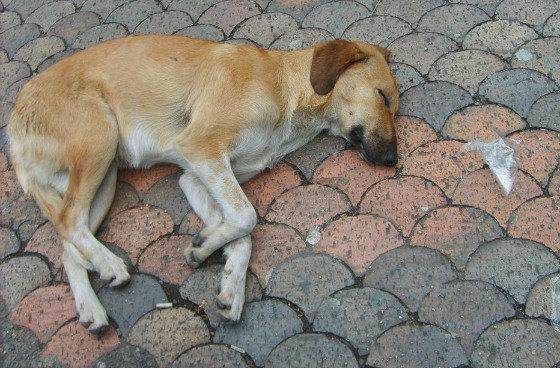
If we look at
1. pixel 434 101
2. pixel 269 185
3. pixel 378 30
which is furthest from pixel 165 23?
pixel 434 101

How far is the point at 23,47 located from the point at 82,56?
1689mm

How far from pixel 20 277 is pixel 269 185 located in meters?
1.70

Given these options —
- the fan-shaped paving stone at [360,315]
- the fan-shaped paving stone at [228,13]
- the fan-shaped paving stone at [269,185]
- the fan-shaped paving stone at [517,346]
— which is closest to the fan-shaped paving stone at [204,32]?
the fan-shaped paving stone at [228,13]

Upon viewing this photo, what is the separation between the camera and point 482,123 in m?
3.99

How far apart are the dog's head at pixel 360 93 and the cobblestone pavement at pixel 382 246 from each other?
158 mm

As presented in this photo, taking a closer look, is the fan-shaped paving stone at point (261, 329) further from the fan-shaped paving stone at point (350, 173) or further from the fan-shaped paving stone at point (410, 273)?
the fan-shaped paving stone at point (350, 173)

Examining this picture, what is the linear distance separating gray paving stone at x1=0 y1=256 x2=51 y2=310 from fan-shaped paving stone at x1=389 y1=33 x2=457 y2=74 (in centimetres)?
300

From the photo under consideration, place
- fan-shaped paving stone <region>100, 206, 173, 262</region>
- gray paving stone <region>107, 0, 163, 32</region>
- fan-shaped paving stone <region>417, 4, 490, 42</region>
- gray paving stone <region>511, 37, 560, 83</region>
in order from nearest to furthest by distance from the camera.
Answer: fan-shaped paving stone <region>100, 206, 173, 262</region> < gray paving stone <region>511, 37, 560, 83</region> < fan-shaped paving stone <region>417, 4, 490, 42</region> < gray paving stone <region>107, 0, 163, 32</region>

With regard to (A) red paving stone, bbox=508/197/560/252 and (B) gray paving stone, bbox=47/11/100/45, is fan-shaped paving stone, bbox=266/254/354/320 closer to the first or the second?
(A) red paving stone, bbox=508/197/560/252

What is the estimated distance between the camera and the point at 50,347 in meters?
3.26

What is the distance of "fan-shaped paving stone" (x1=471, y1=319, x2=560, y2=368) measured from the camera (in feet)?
9.32

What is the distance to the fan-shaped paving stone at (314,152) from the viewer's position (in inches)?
157

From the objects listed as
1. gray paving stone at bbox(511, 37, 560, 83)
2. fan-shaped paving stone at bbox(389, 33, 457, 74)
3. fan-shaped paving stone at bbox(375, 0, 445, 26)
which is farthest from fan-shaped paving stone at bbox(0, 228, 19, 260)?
gray paving stone at bbox(511, 37, 560, 83)

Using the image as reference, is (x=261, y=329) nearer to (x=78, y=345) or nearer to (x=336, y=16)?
(x=78, y=345)
